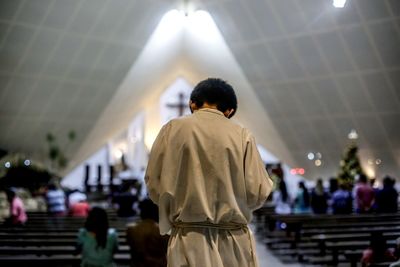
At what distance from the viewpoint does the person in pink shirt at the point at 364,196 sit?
1130 cm

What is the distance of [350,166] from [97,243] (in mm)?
13221

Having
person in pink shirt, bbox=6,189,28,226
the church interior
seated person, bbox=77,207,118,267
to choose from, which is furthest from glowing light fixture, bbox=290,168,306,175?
seated person, bbox=77,207,118,267

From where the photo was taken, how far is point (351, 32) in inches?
573

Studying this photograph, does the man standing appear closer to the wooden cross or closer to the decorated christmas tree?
the decorated christmas tree

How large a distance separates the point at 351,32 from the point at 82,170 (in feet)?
51.7

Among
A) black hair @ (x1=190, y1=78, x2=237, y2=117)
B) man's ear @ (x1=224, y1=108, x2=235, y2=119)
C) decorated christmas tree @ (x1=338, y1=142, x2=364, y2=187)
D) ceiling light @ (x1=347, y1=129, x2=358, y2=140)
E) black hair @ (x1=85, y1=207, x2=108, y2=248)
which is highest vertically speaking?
ceiling light @ (x1=347, y1=129, x2=358, y2=140)

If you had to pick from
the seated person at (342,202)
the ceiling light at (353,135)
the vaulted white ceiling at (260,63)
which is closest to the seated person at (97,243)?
the seated person at (342,202)

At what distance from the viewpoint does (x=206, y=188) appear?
2791 millimetres

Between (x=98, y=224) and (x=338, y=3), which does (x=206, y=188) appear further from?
(x=338, y=3)

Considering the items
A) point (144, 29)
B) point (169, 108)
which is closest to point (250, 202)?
point (144, 29)

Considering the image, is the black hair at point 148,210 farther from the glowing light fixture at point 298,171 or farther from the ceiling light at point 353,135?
the glowing light fixture at point 298,171

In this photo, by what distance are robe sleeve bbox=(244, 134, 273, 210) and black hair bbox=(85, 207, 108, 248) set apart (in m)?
2.70

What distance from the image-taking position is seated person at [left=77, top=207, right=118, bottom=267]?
5.30 meters

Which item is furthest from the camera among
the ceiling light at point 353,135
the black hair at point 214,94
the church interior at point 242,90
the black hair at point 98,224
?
the ceiling light at point 353,135
